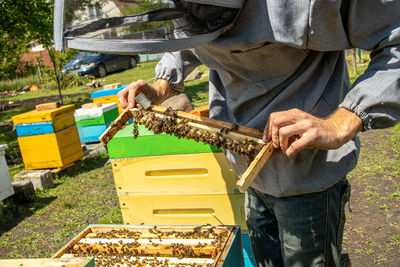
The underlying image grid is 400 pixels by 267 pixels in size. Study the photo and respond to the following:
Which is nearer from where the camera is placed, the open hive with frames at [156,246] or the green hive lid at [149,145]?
the open hive with frames at [156,246]

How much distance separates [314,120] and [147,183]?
1733mm

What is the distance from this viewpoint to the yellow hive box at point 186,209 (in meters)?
2.57

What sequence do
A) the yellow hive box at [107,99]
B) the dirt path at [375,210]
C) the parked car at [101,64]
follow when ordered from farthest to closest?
the parked car at [101,64]
the yellow hive box at [107,99]
the dirt path at [375,210]

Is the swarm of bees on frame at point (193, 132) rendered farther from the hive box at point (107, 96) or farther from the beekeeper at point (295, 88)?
the hive box at point (107, 96)

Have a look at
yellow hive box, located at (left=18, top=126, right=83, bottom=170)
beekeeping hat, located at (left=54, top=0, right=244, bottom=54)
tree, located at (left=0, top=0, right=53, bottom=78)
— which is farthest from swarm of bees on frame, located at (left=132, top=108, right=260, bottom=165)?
tree, located at (left=0, top=0, right=53, bottom=78)

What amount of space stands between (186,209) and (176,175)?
0.26 metres

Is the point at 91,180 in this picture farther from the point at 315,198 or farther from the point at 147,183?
the point at 315,198

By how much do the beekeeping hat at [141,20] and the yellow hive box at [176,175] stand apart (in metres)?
1.29

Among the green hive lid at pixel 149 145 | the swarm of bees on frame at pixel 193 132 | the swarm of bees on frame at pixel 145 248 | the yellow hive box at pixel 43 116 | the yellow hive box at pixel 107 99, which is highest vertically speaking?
the swarm of bees on frame at pixel 193 132

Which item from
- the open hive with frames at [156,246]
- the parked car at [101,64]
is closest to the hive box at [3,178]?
the open hive with frames at [156,246]

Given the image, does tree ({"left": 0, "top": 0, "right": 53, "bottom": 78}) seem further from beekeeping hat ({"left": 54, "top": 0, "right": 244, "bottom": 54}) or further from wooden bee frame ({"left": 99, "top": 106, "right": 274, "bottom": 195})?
beekeeping hat ({"left": 54, "top": 0, "right": 244, "bottom": 54})

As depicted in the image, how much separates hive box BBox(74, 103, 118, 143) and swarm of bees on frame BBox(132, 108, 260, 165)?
4447mm

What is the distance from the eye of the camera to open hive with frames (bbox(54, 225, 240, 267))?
186 centimetres

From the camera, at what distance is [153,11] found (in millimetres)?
1325
